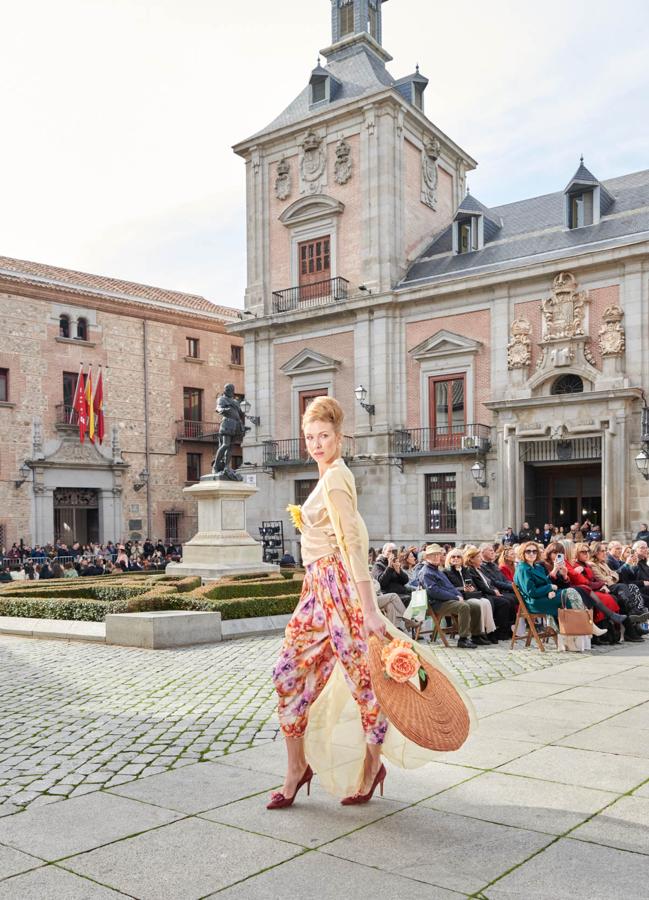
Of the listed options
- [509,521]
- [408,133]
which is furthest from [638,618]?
[408,133]

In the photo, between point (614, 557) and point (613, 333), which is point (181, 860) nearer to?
point (614, 557)

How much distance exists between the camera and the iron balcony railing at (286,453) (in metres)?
30.9

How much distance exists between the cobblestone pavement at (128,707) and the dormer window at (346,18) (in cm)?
3079

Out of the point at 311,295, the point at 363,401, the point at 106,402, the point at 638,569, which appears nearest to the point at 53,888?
the point at 638,569

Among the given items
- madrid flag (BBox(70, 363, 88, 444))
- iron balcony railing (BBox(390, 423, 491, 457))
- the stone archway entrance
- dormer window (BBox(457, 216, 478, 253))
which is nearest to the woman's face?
iron balcony railing (BBox(390, 423, 491, 457))

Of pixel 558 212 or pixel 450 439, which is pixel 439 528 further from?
pixel 558 212

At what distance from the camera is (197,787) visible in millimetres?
4762

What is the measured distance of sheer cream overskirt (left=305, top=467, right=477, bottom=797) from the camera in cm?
423

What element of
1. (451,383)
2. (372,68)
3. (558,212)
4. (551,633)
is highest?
(372,68)

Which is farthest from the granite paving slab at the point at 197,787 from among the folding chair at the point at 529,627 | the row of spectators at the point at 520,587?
the row of spectators at the point at 520,587

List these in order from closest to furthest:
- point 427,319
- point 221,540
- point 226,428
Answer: point 221,540 < point 226,428 < point 427,319

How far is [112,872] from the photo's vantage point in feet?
11.7

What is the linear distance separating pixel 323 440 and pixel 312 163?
29401 millimetres

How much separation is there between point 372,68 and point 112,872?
3363cm
